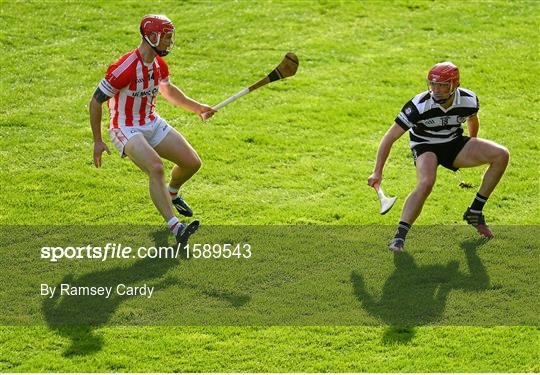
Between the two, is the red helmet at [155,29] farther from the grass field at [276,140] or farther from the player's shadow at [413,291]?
the player's shadow at [413,291]

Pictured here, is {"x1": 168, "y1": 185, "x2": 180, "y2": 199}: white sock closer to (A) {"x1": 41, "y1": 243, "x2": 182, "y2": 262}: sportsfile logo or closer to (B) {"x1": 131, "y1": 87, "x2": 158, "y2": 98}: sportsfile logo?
(A) {"x1": 41, "y1": 243, "x2": 182, "y2": 262}: sportsfile logo

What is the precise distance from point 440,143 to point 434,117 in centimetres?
30

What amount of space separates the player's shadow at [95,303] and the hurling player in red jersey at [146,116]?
0.54 meters

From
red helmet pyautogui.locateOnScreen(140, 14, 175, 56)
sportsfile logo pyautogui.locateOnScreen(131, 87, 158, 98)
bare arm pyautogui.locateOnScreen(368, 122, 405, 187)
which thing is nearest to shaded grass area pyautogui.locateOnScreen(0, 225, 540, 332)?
bare arm pyautogui.locateOnScreen(368, 122, 405, 187)

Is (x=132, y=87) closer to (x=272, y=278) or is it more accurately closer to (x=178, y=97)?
(x=178, y=97)

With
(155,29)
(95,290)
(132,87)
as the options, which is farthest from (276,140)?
(95,290)

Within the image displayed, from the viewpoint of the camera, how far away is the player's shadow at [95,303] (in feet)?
28.2

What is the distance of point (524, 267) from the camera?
32.4ft

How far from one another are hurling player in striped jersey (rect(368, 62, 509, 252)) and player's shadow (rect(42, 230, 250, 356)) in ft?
6.16

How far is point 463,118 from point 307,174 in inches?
98.2

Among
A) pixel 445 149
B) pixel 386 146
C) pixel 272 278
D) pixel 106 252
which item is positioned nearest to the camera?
pixel 272 278

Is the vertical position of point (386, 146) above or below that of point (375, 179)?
above

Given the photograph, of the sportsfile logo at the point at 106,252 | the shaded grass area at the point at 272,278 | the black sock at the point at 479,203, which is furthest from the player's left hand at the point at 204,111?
the black sock at the point at 479,203

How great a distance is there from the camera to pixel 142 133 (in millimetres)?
10422
